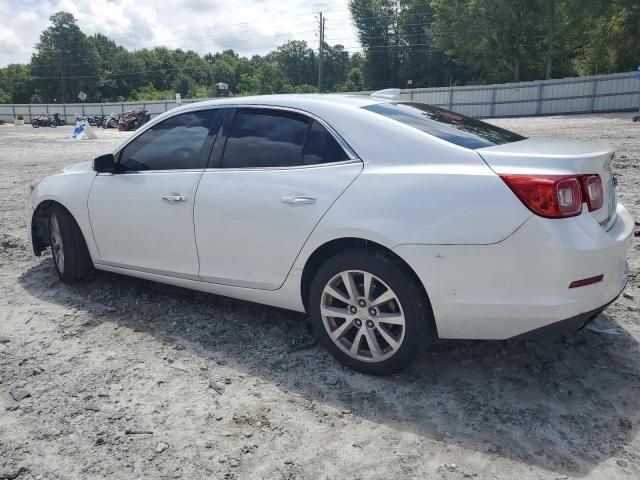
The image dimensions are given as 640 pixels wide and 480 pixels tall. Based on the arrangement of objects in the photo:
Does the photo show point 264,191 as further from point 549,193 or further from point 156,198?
point 549,193

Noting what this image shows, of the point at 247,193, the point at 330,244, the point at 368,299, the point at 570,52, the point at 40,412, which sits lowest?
the point at 40,412

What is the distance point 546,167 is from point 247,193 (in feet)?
5.66

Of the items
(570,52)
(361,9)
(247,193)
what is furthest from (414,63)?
(247,193)

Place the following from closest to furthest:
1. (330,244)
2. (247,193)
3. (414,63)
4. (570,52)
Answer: (330,244), (247,193), (570,52), (414,63)

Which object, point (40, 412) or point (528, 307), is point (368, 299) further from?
point (40, 412)

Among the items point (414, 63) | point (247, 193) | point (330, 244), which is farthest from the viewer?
point (414, 63)

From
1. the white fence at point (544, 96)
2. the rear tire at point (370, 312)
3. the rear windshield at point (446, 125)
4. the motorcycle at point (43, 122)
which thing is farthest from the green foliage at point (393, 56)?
the rear tire at point (370, 312)

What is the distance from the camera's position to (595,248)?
2.55m

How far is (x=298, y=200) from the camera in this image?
3.09m

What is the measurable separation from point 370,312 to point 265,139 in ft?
4.37

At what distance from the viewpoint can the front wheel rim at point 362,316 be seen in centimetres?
289

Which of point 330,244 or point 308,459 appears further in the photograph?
point 330,244

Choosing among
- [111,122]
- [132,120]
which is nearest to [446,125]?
[132,120]

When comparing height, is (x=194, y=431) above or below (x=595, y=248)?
below
